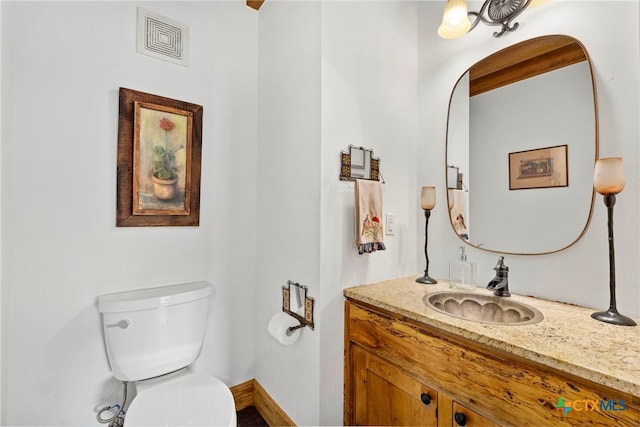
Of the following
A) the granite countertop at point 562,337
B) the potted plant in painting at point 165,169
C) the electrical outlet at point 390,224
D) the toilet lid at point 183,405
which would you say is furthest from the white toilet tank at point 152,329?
the electrical outlet at point 390,224

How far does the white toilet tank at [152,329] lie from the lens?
3.97ft

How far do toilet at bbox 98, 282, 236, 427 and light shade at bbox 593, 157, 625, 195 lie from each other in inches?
60.0


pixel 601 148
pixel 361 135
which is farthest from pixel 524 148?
pixel 361 135

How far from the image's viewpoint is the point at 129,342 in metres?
1.22

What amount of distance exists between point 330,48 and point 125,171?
116cm

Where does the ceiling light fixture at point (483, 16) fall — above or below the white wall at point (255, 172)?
above

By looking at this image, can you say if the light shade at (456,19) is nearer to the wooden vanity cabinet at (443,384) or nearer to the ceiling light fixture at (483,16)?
the ceiling light fixture at (483,16)

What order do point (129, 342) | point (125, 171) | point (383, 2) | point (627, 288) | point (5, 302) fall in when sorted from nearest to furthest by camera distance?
point (627, 288) < point (5, 302) < point (129, 342) < point (125, 171) < point (383, 2)

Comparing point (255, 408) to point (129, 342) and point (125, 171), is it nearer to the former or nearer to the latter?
point (129, 342)

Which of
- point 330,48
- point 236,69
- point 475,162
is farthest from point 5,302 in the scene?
point 475,162

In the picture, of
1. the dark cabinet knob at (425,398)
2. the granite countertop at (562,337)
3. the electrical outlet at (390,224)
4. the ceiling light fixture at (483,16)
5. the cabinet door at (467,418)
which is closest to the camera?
the granite countertop at (562,337)

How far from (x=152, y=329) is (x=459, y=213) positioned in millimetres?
1602

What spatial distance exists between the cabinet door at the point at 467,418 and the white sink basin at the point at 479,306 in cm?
32

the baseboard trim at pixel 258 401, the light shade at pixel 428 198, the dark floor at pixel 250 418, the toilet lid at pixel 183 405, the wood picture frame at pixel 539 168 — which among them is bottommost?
the dark floor at pixel 250 418
